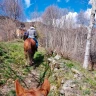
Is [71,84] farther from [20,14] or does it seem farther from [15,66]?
[20,14]

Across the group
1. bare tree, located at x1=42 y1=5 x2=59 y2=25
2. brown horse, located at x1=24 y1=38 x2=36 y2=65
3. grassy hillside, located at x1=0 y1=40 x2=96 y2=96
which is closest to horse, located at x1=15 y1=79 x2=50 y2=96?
grassy hillside, located at x1=0 y1=40 x2=96 y2=96

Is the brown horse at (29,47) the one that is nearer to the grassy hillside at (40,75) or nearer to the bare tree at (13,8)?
the grassy hillside at (40,75)

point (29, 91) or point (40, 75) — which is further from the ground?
point (29, 91)

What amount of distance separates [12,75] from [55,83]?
65.6 inches

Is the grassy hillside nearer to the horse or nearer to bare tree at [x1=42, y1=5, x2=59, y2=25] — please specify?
the horse

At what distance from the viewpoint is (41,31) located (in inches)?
811

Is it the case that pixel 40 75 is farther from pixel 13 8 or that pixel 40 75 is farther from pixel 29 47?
pixel 13 8

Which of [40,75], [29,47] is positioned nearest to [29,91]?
[40,75]

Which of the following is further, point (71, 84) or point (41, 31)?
point (41, 31)

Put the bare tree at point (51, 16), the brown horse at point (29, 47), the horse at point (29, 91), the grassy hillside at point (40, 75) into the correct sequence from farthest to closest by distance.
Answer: the bare tree at point (51, 16) → the brown horse at point (29, 47) → the grassy hillside at point (40, 75) → the horse at point (29, 91)

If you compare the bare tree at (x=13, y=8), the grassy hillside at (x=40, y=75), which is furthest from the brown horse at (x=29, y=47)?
the bare tree at (x=13, y=8)

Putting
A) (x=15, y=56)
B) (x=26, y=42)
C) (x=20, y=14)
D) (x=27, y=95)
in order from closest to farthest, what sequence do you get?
(x=27, y=95)
(x=26, y=42)
(x=15, y=56)
(x=20, y=14)

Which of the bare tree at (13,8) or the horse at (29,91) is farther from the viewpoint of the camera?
the bare tree at (13,8)

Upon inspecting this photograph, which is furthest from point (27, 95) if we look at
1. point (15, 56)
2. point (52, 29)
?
point (52, 29)
